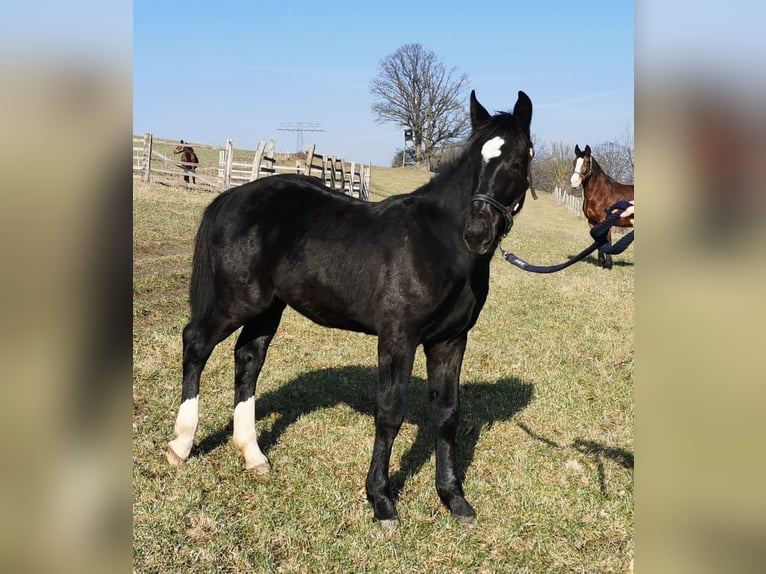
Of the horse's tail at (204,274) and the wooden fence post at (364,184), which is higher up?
the wooden fence post at (364,184)

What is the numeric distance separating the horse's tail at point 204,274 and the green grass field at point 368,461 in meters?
1.07

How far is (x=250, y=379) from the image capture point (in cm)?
486

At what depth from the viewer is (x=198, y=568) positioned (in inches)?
129

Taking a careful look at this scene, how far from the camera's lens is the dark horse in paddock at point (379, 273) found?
371 centimetres

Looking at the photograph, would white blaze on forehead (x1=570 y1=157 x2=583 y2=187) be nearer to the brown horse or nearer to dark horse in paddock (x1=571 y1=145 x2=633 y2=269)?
dark horse in paddock (x1=571 y1=145 x2=633 y2=269)

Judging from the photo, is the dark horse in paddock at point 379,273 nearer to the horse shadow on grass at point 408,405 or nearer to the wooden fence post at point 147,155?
the horse shadow on grass at point 408,405

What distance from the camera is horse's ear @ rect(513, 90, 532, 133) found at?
3660 millimetres

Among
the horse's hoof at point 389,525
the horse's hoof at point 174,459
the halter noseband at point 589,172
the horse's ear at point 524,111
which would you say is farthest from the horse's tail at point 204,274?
the halter noseband at point 589,172

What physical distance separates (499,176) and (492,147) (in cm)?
17
